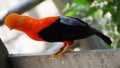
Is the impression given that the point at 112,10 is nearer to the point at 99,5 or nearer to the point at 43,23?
the point at 99,5

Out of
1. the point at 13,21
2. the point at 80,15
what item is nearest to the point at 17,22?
the point at 13,21

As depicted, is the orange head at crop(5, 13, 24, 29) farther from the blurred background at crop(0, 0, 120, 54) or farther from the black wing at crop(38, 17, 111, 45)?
the blurred background at crop(0, 0, 120, 54)

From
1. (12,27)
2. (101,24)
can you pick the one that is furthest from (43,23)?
(101,24)

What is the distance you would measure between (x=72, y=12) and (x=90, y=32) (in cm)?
50

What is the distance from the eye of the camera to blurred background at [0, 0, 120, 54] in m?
1.33

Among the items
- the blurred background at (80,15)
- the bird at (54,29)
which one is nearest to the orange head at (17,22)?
A: the bird at (54,29)

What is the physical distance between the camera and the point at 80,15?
177 cm

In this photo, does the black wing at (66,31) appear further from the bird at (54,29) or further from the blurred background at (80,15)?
the blurred background at (80,15)

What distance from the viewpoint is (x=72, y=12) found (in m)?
1.47

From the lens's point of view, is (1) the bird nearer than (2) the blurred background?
Yes

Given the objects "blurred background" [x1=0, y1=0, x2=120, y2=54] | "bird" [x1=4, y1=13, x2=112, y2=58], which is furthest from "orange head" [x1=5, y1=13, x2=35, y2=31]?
"blurred background" [x1=0, y1=0, x2=120, y2=54]

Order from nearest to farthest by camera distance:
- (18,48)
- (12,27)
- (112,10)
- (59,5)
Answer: (12,27) → (112,10) → (59,5) → (18,48)

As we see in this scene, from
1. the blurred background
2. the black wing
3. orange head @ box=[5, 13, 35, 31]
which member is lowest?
the blurred background

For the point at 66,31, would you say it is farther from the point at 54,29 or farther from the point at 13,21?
the point at 13,21
